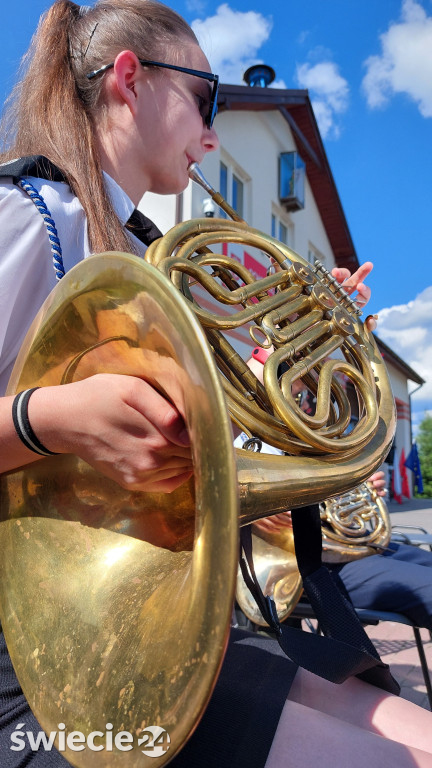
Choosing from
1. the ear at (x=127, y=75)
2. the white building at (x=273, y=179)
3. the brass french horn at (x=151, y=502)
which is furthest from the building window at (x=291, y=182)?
the brass french horn at (x=151, y=502)

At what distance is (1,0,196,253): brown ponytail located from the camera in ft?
Answer: 3.27

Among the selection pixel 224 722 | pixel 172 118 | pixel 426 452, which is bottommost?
pixel 224 722

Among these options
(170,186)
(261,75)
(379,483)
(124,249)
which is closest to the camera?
(124,249)

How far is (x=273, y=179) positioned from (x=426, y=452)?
51.1 feet

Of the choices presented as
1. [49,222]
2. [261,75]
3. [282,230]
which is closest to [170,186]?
[49,222]

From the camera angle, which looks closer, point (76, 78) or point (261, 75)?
point (76, 78)

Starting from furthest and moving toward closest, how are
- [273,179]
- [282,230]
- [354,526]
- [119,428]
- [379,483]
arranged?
1. [282,230]
2. [273,179]
3. [379,483]
4. [354,526]
5. [119,428]

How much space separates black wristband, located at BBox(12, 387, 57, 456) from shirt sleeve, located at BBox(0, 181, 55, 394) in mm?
154

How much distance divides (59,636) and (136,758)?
21cm

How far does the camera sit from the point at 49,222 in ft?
2.69

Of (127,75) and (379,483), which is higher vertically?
(127,75)

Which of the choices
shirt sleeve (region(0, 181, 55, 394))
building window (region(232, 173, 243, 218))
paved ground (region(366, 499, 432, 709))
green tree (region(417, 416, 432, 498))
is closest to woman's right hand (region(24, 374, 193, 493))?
shirt sleeve (region(0, 181, 55, 394))

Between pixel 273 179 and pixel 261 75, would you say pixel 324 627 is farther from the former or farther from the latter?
pixel 261 75

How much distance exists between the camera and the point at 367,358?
1085 mm
